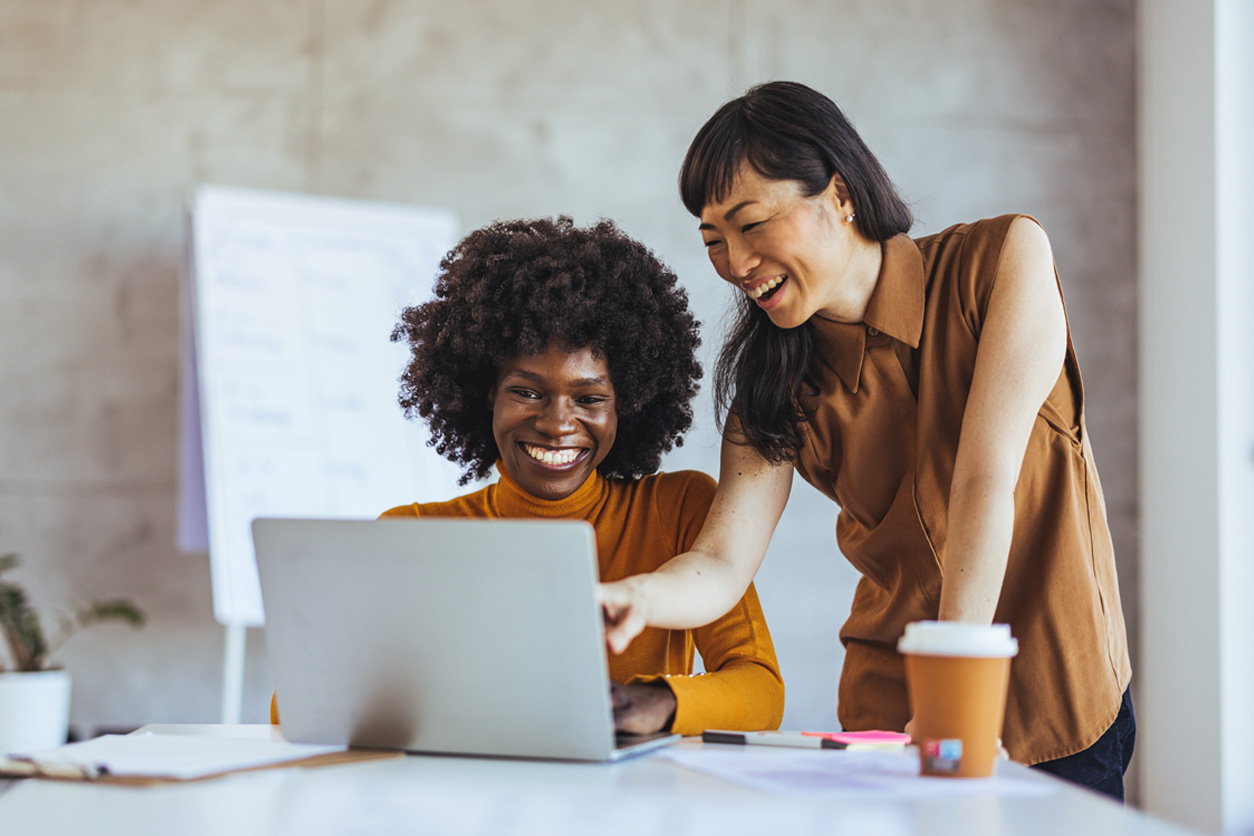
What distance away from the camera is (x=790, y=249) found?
125 cm

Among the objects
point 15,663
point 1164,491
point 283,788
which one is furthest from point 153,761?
point 1164,491

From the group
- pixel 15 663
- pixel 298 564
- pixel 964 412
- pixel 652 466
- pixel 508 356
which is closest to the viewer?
pixel 298 564

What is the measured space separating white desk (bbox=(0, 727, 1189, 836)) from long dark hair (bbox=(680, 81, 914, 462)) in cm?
59

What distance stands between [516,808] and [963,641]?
0.33 meters

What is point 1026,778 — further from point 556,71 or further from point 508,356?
point 556,71

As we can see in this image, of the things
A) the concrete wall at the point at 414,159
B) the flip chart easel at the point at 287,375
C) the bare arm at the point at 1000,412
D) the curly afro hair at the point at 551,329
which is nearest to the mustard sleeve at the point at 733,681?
the bare arm at the point at 1000,412

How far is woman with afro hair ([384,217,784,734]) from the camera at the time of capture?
147 cm

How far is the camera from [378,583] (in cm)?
85

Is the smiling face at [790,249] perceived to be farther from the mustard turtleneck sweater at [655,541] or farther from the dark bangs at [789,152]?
the mustard turtleneck sweater at [655,541]

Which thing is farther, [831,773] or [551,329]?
[551,329]

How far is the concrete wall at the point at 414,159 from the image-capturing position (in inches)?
122

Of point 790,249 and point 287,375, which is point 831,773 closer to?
point 790,249

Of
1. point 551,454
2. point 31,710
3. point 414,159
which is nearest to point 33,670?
point 31,710

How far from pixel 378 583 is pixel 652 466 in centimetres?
83
